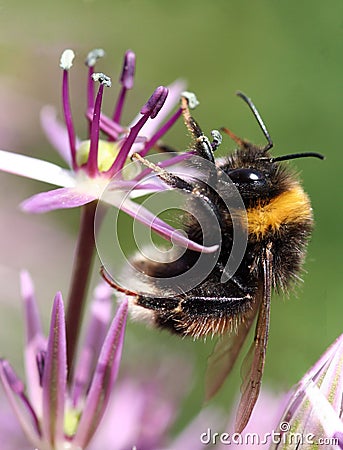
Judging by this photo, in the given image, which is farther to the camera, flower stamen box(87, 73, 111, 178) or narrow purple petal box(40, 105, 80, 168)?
narrow purple petal box(40, 105, 80, 168)

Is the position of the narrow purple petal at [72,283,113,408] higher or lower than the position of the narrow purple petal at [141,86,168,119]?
lower

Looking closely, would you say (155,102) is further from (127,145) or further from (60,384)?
(60,384)

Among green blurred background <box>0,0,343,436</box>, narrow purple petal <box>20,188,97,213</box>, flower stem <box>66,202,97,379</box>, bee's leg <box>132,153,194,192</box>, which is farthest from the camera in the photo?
green blurred background <box>0,0,343,436</box>

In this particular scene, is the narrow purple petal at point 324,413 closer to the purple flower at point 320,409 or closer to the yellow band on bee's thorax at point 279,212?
the purple flower at point 320,409

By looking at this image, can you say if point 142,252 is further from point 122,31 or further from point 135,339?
point 122,31

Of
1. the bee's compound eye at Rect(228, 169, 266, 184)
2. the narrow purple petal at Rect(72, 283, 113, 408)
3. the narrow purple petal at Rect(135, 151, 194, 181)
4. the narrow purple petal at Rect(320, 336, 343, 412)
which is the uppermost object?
the narrow purple petal at Rect(135, 151, 194, 181)

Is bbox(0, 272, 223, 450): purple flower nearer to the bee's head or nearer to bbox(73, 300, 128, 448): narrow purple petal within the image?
bbox(73, 300, 128, 448): narrow purple petal

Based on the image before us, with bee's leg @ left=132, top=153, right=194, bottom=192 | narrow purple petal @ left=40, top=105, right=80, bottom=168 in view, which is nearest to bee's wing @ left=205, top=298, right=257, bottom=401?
bee's leg @ left=132, top=153, right=194, bottom=192
